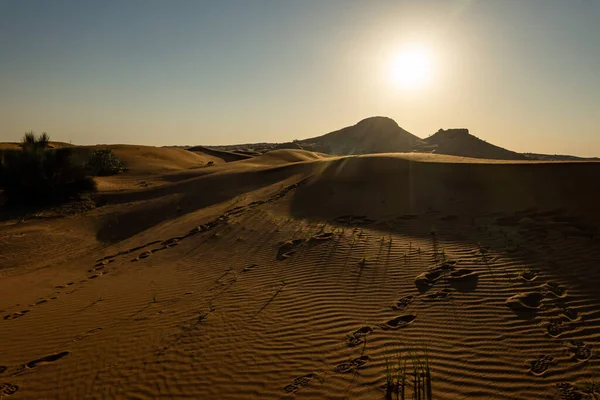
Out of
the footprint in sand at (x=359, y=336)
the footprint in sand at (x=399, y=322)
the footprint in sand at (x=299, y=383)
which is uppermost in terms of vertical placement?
the footprint in sand at (x=399, y=322)

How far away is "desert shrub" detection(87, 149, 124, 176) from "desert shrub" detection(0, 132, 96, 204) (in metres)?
6.00

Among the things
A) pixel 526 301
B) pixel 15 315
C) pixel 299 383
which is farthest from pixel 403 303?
pixel 15 315

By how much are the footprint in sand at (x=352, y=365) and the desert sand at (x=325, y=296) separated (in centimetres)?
2

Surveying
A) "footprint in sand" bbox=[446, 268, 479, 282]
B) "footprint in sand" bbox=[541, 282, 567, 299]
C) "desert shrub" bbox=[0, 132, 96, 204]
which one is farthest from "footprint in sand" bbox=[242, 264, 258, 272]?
"desert shrub" bbox=[0, 132, 96, 204]

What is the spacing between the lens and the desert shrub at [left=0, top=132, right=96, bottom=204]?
14703mm

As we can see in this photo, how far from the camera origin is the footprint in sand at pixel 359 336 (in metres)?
4.49

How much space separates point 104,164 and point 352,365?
74.0 feet

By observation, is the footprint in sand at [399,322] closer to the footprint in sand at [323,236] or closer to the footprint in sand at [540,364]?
the footprint in sand at [540,364]

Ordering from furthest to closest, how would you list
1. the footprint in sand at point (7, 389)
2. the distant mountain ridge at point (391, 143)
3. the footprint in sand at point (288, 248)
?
the distant mountain ridge at point (391, 143) → the footprint in sand at point (288, 248) → the footprint in sand at point (7, 389)

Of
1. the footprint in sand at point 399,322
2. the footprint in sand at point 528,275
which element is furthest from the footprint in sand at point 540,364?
the footprint in sand at point 528,275

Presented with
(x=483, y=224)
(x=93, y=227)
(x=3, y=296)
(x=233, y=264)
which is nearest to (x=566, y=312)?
(x=483, y=224)

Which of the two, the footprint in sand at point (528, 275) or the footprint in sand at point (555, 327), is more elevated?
the footprint in sand at point (528, 275)

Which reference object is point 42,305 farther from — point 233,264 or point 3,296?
point 233,264

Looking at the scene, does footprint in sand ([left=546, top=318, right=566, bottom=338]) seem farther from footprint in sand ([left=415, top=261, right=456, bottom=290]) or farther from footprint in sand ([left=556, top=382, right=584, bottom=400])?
footprint in sand ([left=415, top=261, right=456, bottom=290])
